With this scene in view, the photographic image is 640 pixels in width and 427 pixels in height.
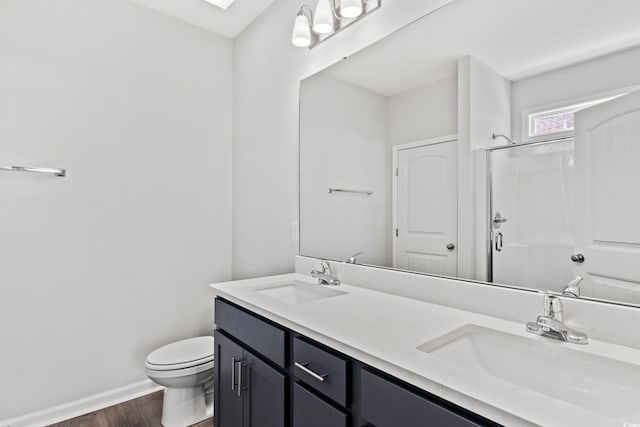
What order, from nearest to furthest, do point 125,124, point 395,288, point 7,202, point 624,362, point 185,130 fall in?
point 624,362
point 395,288
point 7,202
point 125,124
point 185,130

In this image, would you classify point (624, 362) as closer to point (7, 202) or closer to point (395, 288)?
point (395, 288)

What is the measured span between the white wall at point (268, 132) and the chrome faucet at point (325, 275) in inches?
13.6

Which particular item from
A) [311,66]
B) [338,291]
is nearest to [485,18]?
[311,66]

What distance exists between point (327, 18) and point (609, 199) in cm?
138

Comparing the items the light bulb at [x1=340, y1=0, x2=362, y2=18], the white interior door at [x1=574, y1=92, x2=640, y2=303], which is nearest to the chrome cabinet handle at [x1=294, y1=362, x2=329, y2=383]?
the white interior door at [x1=574, y1=92, x2=640, y2=303]

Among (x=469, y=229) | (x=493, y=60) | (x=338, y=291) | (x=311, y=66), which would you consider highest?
(x=311, y=66)

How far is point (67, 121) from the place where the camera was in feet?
6.49

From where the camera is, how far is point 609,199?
34.7 inches

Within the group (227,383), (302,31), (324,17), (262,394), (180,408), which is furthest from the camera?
(180,408)

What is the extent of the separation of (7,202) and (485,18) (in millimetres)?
2401

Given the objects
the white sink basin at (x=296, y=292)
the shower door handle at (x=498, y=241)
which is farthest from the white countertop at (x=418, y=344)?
the shower door handle at (x=498, y=241)

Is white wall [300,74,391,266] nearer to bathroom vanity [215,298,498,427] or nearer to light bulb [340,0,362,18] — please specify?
light bulb [340,0,362,18]

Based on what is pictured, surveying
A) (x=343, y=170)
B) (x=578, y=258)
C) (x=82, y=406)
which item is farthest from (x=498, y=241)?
(x=82, y=406)

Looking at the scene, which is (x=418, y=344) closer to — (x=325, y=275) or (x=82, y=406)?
(x=325, y=275)
